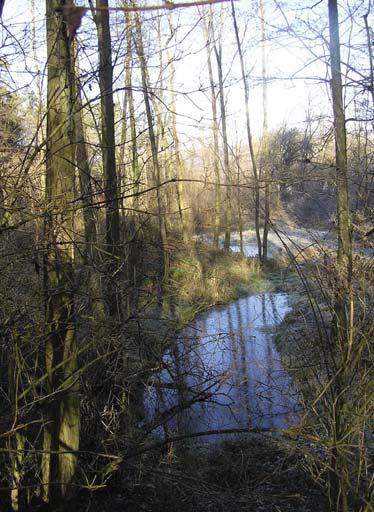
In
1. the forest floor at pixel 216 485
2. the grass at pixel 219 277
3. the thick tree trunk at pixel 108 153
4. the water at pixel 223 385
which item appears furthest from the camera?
the grass at pixel 219 277

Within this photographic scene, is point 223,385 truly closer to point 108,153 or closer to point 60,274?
point 108,153

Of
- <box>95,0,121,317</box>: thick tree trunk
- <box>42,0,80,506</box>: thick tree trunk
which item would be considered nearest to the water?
<box>95,0,121,317</box>: thick tree trunk

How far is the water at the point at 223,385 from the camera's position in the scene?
5.36m

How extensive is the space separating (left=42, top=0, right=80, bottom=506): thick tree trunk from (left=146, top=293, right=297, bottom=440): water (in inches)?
47.4

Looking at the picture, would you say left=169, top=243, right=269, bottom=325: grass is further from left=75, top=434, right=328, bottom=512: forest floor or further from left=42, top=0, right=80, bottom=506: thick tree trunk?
left=42, top=0, right=80, bottom=506: thick tree trunk

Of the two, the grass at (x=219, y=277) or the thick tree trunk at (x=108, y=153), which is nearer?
the thick tree trunk at (x=108, y=153)

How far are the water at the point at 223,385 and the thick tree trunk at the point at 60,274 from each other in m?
1.20

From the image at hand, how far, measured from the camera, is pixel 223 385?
28.6ft

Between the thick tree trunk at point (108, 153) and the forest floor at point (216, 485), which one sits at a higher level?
the thick tree trunk at point (108, 153)

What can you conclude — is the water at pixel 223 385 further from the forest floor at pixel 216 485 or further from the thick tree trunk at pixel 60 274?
the thick tree trunk at pixel 60 274

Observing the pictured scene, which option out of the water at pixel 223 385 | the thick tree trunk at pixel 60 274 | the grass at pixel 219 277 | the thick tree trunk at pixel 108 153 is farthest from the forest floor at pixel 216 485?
the grass at pixel 219 277

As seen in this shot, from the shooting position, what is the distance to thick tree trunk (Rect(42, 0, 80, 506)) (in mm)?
3588

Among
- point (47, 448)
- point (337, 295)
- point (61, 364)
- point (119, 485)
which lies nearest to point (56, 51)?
point (61, 364)

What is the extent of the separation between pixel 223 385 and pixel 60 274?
553 centimetres
